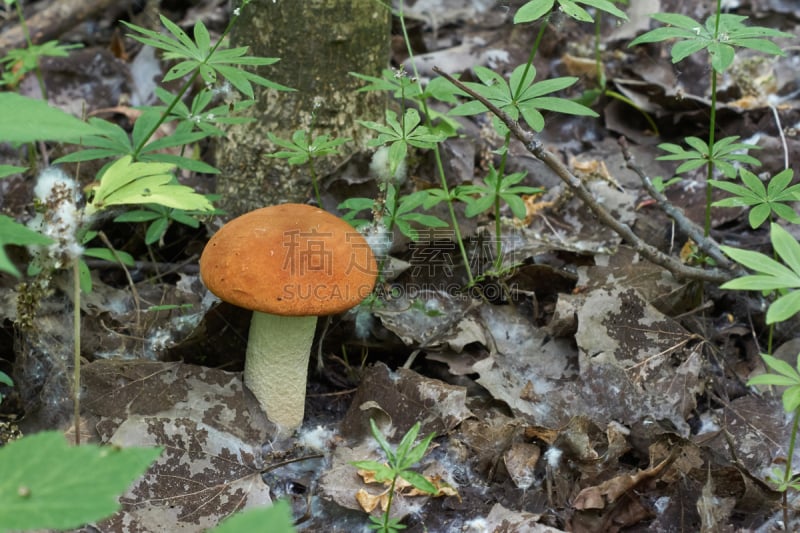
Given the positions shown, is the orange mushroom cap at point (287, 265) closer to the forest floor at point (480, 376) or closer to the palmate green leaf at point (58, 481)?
the forest floor at point (480, 376)

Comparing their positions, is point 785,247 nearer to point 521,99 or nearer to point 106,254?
point 521,99

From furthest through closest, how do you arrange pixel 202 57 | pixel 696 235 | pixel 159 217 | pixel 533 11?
1. pixel 159 217
2. pixel 696 235
3. pixel 202 57
4. pixel 533 11

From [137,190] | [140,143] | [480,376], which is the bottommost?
[480,376]

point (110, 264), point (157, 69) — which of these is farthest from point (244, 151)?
point (157, 69)

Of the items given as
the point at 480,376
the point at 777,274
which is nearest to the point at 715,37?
the point at 777,274

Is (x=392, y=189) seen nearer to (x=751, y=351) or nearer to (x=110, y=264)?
(x=110, y=264)

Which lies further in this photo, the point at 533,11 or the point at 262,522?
the point at 533,11
